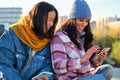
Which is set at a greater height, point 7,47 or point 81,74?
point 7,47

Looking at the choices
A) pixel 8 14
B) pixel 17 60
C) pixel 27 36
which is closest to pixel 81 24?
pixel 27 36

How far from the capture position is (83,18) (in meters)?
4.76

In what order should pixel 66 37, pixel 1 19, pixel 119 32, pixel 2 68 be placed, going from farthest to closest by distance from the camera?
1. pixel 1 19
2. pixel 119 32
3. pixel 66 37
4. pixel 2 68

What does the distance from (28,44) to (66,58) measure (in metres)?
0.38

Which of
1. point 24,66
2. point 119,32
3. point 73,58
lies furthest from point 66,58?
point 119,32

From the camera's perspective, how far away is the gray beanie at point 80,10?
4.76m

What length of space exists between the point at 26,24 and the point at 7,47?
302 mm

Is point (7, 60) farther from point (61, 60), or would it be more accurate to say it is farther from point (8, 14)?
point (8, 14)

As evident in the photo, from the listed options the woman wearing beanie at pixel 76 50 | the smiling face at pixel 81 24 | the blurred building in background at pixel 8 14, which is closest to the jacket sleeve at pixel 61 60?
the woman wearing beanie at pixel 76 50

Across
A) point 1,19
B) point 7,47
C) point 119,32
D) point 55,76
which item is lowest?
point 1,19

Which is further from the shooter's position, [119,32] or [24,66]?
[119,32]

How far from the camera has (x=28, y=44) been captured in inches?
178

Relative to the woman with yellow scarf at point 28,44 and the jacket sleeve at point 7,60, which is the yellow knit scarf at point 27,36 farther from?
the jacket sleeve at point 7,60

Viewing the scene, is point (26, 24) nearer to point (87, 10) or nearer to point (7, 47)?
point (7, 47)
